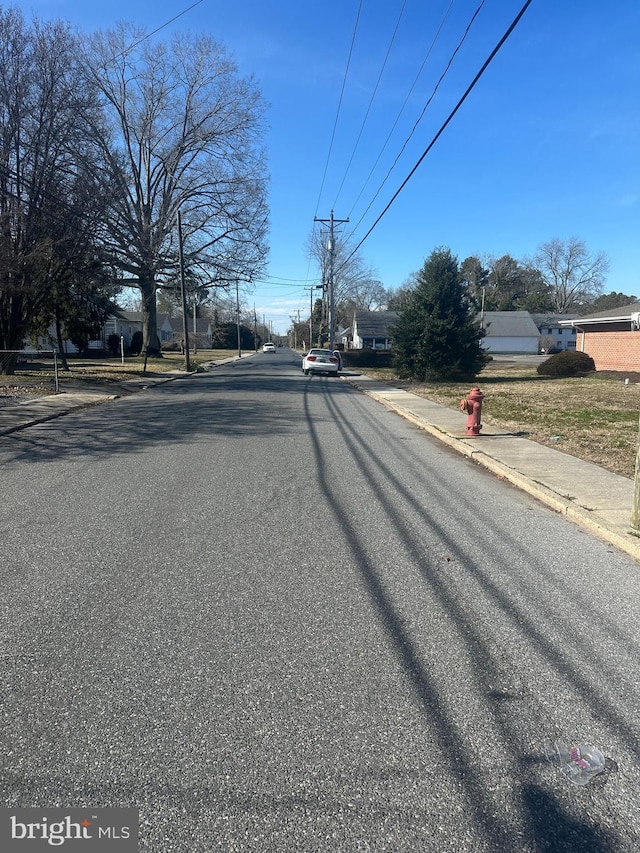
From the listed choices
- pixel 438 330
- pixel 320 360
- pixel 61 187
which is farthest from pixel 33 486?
pixel 320 360

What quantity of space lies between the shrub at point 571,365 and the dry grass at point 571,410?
3.63 ft

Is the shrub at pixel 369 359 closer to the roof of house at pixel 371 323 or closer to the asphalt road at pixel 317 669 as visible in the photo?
the roof of house at pixel 371 323

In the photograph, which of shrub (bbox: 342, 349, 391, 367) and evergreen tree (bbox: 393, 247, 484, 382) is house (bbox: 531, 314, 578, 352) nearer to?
shrub (bbox: 342, 349, 391, 367)

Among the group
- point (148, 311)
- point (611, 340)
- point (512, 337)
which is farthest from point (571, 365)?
point (512, 337)

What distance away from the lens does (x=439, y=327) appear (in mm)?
24953

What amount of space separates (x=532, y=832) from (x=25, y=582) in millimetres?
3790

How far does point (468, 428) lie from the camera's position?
12031 millimetres

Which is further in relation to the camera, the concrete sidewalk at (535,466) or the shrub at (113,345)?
the shrub at (113,345)

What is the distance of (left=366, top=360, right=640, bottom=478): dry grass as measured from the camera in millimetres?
10344

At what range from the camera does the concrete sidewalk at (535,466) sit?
6.24m

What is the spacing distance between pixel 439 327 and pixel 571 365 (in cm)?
865

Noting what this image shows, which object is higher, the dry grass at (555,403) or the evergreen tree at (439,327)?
the evergreen tree at (439,327)

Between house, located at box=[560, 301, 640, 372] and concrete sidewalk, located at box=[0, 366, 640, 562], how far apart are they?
51.0 feet

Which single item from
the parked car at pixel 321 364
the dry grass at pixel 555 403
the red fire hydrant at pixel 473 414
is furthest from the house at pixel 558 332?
the red fire hydrant at pixel 473 414
